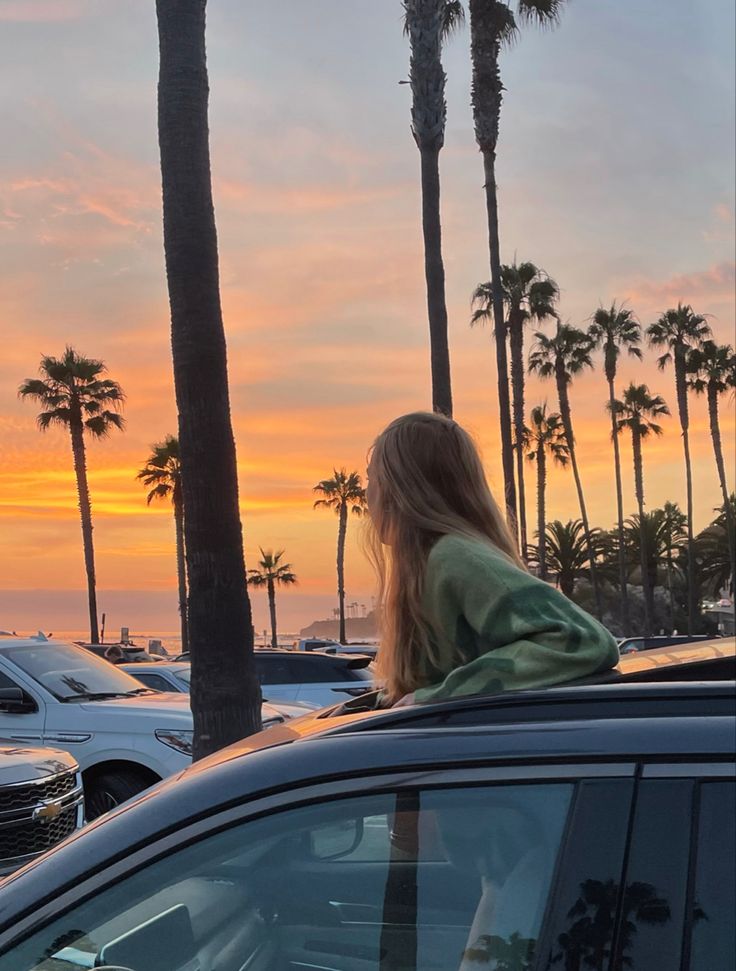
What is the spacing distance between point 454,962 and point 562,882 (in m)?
0.26

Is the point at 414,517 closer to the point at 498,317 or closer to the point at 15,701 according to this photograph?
the point at 15,701

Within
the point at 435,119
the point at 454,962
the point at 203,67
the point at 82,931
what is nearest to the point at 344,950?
the point at 454,962

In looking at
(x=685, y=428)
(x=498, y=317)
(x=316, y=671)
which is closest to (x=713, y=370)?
(x=685, y=428)

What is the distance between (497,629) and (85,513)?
43.2 meters

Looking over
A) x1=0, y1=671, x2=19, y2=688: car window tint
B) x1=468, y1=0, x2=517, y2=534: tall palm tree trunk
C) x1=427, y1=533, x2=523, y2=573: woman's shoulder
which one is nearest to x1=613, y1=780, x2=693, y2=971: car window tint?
x1=427, y1=533, x2=523, y2=573: woman's shoulder

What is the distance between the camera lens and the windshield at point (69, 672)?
9.22 m

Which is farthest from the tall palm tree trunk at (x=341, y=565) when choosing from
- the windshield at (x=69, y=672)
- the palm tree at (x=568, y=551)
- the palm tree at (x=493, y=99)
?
the windshield at (x=69, y=672)

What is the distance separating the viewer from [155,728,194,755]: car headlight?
8656mm

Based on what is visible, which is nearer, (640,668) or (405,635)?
(640,668)

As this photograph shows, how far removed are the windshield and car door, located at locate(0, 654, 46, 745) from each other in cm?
10

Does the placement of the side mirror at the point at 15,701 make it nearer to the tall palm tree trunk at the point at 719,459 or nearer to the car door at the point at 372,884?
the car door at the point at 372,884

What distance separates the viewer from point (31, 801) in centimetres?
662

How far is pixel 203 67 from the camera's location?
823 centimetres

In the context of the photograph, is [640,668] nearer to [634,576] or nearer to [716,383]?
[716,383]
